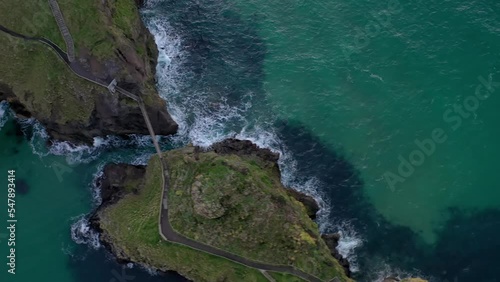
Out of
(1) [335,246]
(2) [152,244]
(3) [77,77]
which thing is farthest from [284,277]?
(3) [77,77]

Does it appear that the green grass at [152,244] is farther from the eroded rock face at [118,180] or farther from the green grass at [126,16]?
the green grass at [126,16]

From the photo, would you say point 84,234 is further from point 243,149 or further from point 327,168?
point 327,168

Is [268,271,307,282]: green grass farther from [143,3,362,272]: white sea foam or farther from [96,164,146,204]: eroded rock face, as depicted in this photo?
[96,164,146,204]: eroded rock face

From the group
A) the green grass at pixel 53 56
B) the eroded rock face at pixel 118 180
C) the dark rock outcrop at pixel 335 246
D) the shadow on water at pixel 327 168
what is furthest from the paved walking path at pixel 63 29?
the dark rock outcrop at pixel 335 246

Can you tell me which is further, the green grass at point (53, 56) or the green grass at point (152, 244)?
the green grass at point (53, 56)

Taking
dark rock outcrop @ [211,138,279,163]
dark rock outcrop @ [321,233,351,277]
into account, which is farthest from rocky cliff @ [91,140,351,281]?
dark rock outcrop @ [211,138,279,163]

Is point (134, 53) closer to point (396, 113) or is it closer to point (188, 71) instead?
point (188, 71)

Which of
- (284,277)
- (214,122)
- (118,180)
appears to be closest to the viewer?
(284,277)
